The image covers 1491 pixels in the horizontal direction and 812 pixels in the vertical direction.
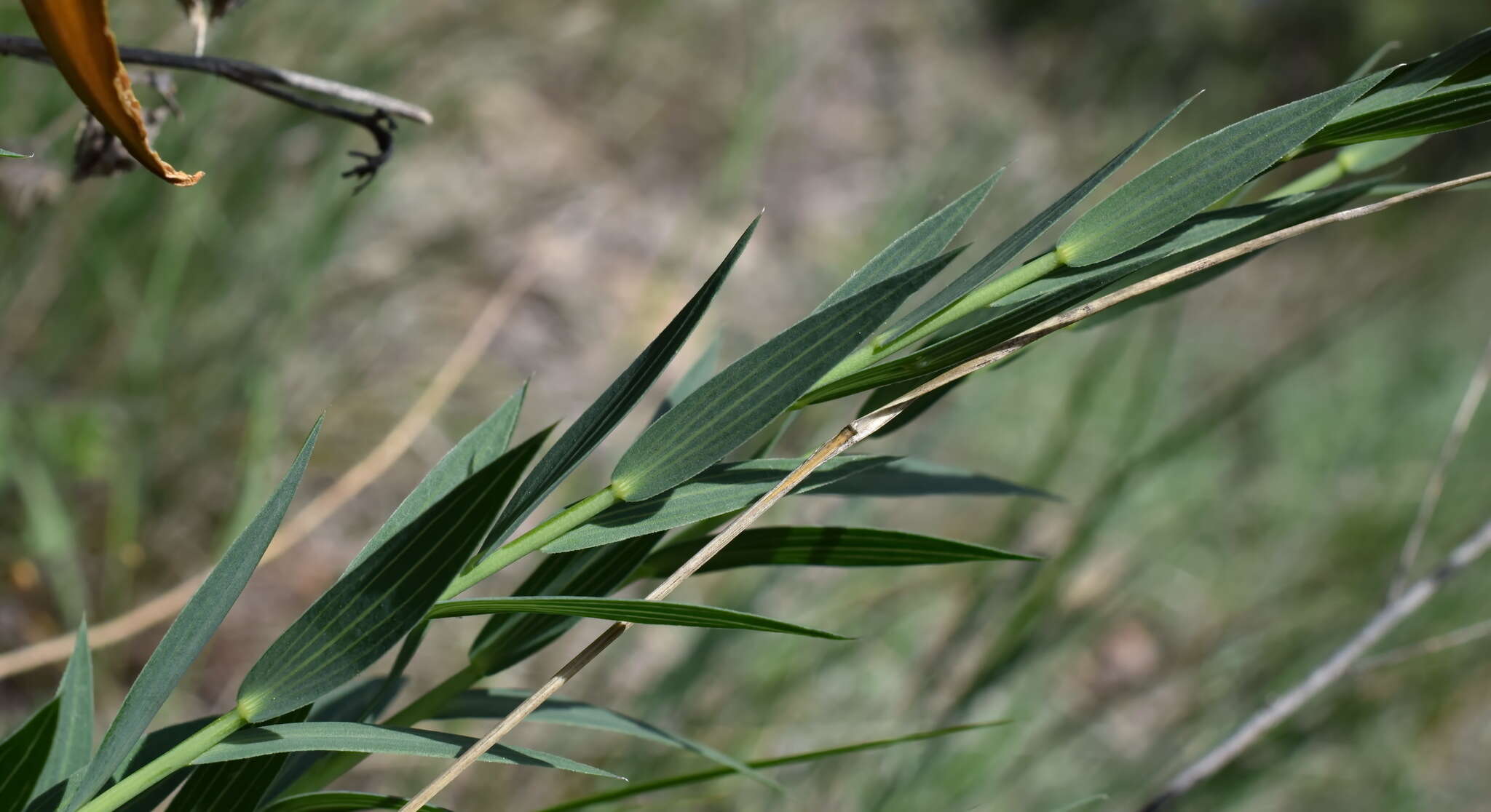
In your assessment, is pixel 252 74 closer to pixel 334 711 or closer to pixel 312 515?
pixel 334 711

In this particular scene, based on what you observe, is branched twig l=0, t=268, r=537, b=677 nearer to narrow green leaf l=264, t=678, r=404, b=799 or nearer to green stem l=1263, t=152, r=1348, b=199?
narrow green leaf l=264, t=678, r=404, b=799

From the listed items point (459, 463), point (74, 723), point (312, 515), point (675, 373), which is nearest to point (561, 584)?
point (459, 463)

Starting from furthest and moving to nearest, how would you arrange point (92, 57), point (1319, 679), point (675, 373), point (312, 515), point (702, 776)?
point (675, 373)
point (312, 515)
point (1319, 679)
point (702, 776)
point (92, 57)

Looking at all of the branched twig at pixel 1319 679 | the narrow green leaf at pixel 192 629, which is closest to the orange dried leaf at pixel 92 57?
the narrow green leaf at pixel 192 629

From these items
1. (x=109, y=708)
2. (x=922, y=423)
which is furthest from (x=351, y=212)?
(x=922, y=423)

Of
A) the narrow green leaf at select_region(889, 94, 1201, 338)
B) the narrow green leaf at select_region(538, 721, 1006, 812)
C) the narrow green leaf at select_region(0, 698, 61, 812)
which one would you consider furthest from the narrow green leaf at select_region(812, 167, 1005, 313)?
the narrow green leaf at select_region(0, 698, 61, 812)

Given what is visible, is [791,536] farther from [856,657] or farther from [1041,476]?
[856,657]

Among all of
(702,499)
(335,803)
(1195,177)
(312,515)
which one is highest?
(1195,177)
